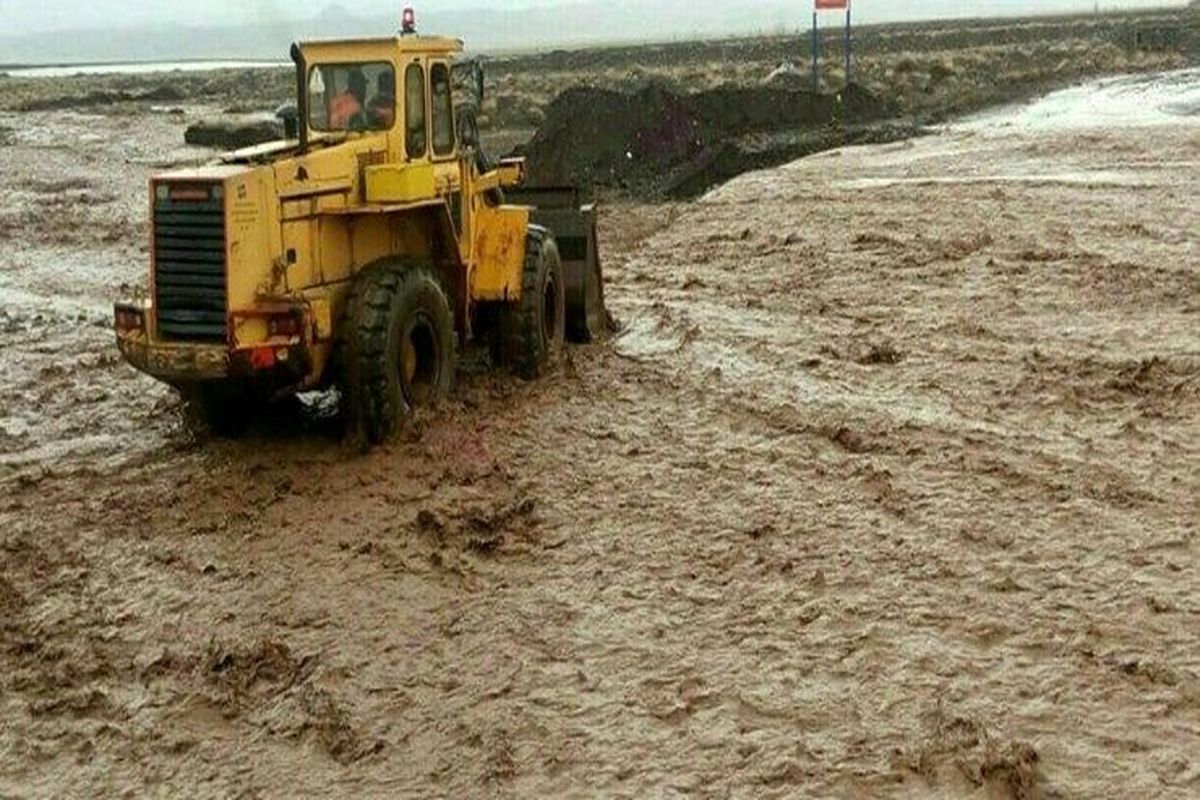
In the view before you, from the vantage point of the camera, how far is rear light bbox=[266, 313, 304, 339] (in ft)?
29.6

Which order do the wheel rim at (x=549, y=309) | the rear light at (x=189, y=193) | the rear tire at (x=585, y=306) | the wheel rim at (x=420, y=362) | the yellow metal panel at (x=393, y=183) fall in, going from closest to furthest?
the rear light at (x=189, y=193) < the yellow metal panel at (x=393, y=183) < the wheel rim at (x=420, y=362) < the wheel rim at (x=549, y=309) < the rear tire at (x=585, y=306)

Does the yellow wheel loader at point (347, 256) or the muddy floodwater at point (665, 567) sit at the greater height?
the yellow wheel loader at point (347, 256)

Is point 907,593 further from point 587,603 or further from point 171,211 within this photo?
point 171,211

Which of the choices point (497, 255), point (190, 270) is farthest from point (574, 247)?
point (190, 270)

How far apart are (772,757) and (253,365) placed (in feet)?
15.0

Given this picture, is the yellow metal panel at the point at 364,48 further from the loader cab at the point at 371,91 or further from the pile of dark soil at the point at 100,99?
the pile of dark soil at the point at 100,99

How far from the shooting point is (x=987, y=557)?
7664mm

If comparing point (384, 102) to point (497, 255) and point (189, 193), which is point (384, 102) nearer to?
point (497, 255)

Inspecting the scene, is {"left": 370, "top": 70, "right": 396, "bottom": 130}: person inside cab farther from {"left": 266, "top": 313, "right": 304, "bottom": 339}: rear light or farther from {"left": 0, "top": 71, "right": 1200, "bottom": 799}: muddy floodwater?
{"left": 0, "top": 71, "right": 1200, "bottom": 799}: muddy floodwater

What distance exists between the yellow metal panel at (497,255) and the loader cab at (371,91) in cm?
100

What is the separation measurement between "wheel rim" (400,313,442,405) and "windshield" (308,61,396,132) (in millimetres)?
1428

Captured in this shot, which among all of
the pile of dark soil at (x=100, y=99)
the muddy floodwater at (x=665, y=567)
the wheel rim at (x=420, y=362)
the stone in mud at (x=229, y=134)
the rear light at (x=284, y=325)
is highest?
the pile of dark soil at (x=100, y=99)

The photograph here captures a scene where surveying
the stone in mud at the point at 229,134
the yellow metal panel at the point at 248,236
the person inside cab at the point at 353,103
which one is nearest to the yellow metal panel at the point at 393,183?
the person inside cab at the point at 353,103

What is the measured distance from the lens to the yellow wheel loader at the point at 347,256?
9.02m
